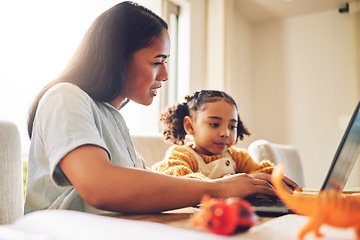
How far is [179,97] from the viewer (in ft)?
11.3

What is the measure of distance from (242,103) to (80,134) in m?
3.91

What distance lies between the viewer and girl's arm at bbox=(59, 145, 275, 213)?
56cm

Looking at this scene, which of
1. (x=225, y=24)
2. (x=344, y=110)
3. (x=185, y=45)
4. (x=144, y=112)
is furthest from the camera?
(x=344, y=110)

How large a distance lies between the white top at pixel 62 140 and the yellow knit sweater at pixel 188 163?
8.4 inches

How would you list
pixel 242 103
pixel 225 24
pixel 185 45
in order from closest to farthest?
pixel 185 45, pixel 225 24, pixel 242 103

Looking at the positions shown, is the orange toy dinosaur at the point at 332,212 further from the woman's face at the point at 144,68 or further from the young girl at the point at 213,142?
the young girl at the point at 213,142

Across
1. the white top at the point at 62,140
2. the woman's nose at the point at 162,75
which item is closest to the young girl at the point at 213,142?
the woman's nose at the point at 162,75

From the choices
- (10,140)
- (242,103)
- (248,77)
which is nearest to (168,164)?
(10,140)

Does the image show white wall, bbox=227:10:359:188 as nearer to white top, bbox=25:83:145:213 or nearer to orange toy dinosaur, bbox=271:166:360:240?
white top, bbox=25:83:145:213

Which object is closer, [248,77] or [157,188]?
[157,188]

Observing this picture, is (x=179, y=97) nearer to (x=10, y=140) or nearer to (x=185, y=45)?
(x=185, y=45)

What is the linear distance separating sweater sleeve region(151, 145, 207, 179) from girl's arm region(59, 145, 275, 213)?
13.1 inches

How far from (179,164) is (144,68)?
0.37 metres

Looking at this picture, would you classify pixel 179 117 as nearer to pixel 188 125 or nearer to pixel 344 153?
pixel 188 125
